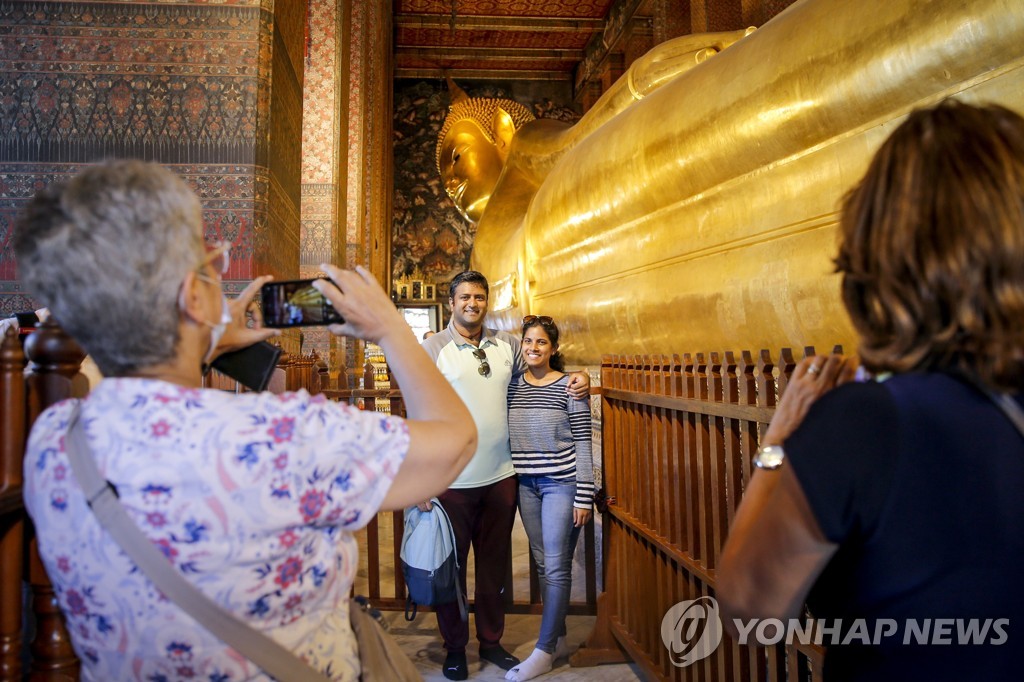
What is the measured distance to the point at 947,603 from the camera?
663 millimetres

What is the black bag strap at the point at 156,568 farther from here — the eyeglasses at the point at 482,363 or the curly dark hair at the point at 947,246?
the eyeglasses at the point at 482,363

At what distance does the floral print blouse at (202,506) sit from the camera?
28.0 inches

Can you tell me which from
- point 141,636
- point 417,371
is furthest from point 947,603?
point 141,636

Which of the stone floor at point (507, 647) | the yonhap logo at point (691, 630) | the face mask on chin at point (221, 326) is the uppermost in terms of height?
the face mask on chin at point (221, 326)

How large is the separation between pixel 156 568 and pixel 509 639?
8.02 ft

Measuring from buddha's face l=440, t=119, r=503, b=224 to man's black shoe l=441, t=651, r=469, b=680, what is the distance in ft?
26.4

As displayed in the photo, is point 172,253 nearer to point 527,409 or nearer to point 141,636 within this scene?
point 141,636

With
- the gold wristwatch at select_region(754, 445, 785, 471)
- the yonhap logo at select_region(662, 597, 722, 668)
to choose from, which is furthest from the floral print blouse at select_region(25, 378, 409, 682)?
the yonhap logo at select_region(662, 597, 722, 668)

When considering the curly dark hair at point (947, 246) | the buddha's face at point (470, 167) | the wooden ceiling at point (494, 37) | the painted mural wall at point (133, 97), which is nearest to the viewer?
the curly dark hair at point (947, 246)

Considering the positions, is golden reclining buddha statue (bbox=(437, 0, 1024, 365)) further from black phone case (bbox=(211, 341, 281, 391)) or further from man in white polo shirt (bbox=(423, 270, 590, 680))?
black phone case (bbox=(211, 341, 281, 391))

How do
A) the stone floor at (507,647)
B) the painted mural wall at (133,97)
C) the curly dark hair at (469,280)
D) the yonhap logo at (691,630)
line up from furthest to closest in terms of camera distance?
the painted mural wall at (133,97), the curly dark hair at (469,280), the stone floor at (507,647), the yonhap logo at (691,630)

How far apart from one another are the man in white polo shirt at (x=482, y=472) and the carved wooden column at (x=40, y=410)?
1586 millimetres

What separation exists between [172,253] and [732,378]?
1.40 meters

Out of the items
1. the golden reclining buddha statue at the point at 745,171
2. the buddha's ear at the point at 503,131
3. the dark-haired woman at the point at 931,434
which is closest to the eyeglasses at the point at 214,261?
the dark-haired woman at the point at 931,434
